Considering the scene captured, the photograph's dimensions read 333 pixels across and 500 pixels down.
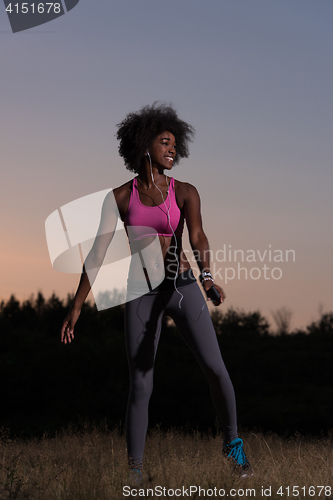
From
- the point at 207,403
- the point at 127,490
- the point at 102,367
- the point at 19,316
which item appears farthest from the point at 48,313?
the point at 127,490

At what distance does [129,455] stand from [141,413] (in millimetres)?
370

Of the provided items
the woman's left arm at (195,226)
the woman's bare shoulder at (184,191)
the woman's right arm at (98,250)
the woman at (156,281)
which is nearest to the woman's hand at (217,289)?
the woman at (156,281)

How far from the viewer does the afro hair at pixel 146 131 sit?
457cm

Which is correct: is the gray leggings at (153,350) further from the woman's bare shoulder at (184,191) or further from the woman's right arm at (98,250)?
the woman's bare shoulder at (184,191)

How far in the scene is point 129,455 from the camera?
4.16 metres

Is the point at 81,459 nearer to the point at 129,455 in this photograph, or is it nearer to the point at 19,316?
the point at 129,455

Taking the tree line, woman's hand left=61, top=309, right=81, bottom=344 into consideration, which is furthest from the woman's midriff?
the tree line

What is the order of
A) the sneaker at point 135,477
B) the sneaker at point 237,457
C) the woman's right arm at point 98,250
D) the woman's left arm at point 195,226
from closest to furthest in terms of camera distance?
the sneaker at point 135,477 → the sneaker at point 237,457 → the woman's left arm at point 195,226 → the woman's right arm at point 98,250

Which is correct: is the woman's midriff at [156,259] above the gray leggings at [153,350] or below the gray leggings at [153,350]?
above

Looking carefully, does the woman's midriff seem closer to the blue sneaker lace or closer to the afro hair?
the afro hair

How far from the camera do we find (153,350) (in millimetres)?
4211

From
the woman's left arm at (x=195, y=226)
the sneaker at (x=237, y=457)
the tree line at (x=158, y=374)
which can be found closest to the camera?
the sneaker at (x=237, y=457)

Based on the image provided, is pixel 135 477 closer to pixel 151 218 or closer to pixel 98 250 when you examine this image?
pixel 98 250

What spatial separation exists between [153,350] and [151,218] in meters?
1.09
